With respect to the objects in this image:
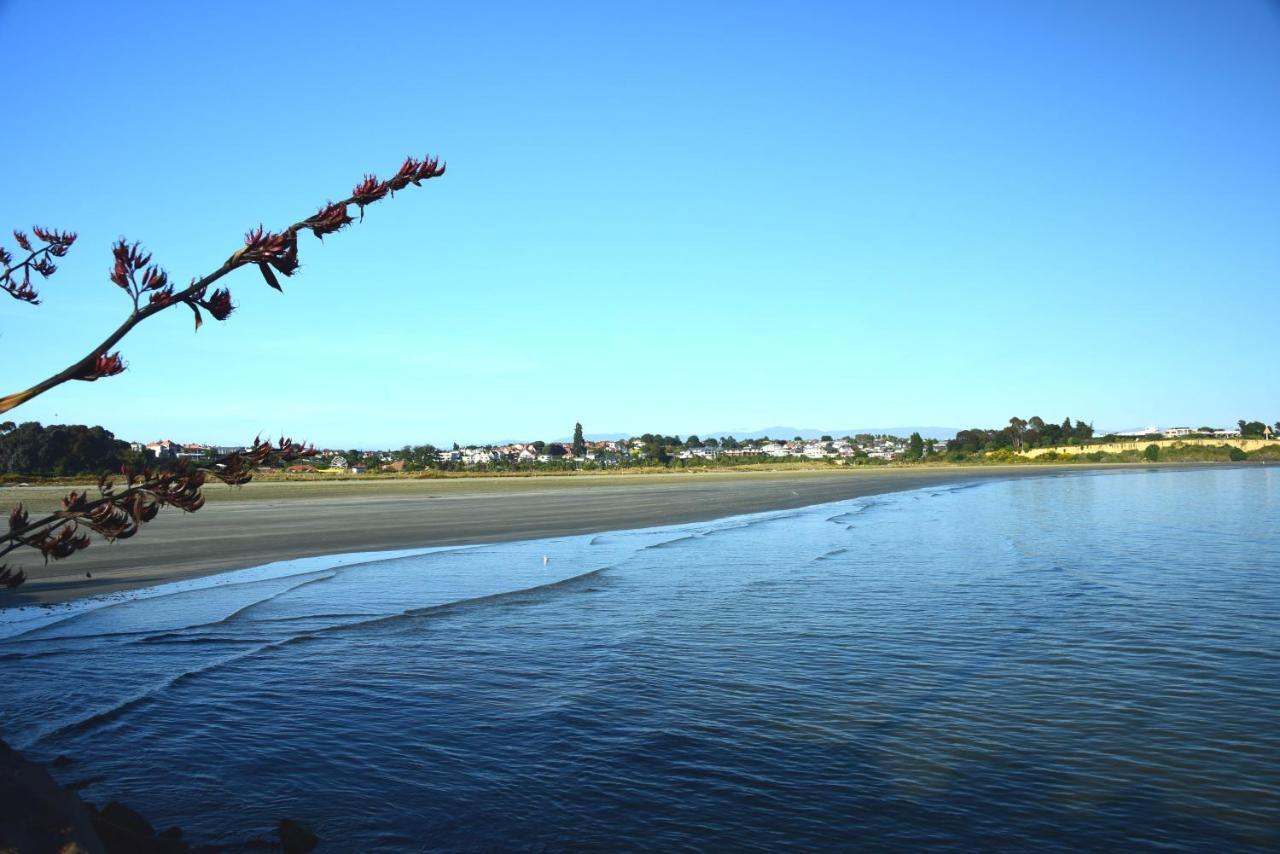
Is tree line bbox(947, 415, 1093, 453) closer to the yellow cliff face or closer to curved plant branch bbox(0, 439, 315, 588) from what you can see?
the yellow cliff face

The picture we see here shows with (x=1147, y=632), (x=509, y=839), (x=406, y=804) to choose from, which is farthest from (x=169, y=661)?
(x=1147, y=632)

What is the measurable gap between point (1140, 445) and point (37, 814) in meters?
202

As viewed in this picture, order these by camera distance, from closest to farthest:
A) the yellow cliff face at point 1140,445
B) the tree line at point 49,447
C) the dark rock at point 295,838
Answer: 1. the dark rock at point 295,838
2. the tree line at point 49,447
3. the yellow cliff face at point 1140,445

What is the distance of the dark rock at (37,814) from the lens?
12.2ft

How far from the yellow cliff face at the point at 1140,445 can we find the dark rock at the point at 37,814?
17454 centimetres

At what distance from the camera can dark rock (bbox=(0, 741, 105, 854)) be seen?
3.71 m

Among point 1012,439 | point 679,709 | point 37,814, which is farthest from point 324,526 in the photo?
point 1012,439

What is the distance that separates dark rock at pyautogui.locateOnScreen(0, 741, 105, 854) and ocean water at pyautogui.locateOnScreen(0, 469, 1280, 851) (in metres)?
2.25

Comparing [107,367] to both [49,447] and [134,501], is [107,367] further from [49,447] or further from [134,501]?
[49,447]

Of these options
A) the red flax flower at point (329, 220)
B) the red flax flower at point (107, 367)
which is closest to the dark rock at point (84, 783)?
the red flax flower at point (107, 367)

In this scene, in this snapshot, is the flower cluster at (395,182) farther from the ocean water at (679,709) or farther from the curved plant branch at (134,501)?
the ocean water at (679,709)

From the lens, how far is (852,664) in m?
11.0

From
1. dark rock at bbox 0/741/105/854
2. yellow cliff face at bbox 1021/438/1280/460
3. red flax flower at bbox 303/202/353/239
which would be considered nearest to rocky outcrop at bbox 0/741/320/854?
dark rock at bbox 0/741/105/854

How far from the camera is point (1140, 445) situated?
177m
